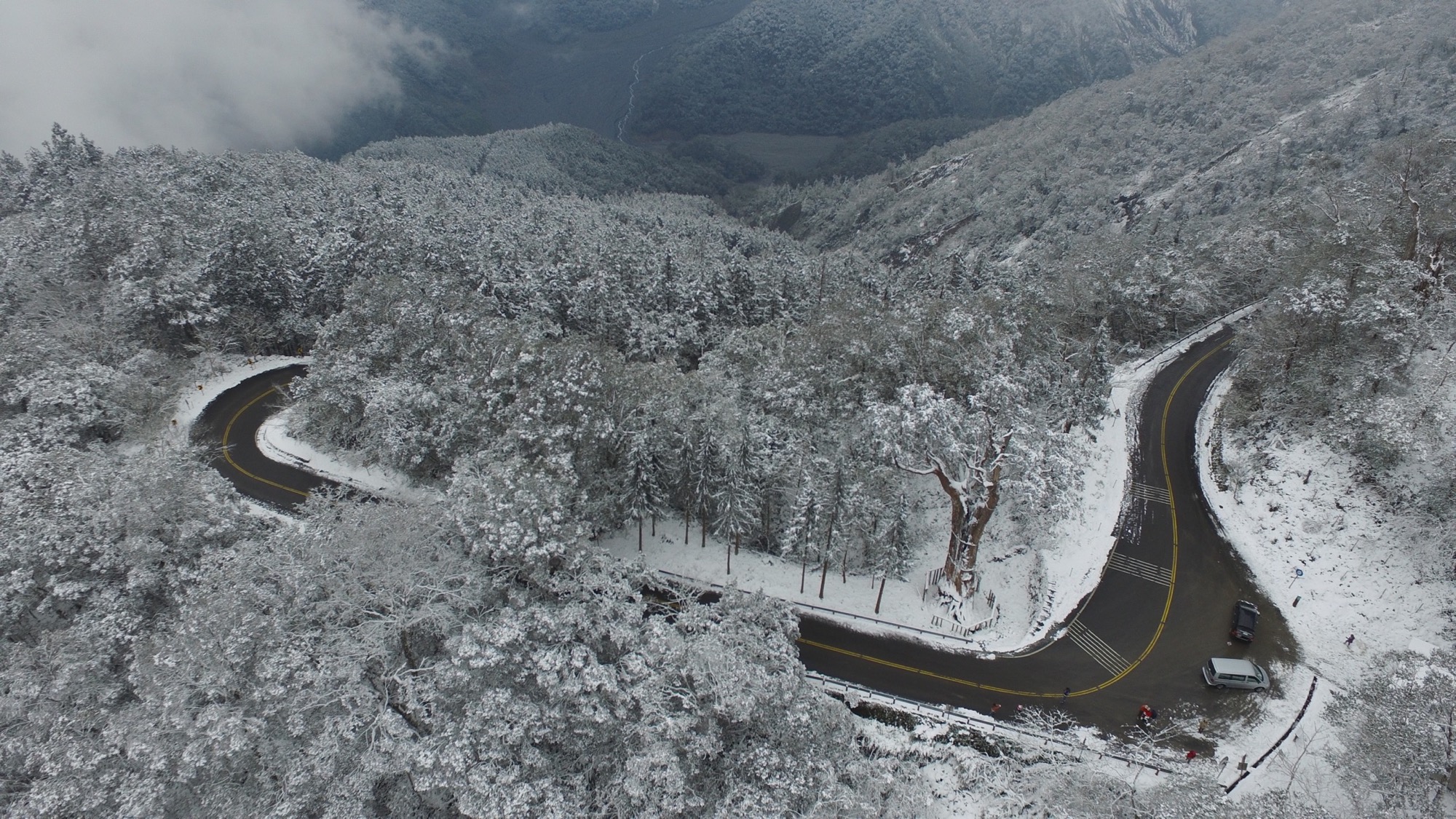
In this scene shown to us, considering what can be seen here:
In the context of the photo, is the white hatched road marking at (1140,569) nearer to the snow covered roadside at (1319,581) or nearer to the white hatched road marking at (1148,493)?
the snow covered roadside at (1319,581)

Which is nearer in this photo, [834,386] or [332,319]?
[834,386]

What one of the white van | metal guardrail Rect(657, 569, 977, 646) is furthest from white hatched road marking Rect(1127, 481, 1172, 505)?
metal guardrail Rect(657, 569, 977, 646)

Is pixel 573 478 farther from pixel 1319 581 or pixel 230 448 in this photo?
pixel 1319 581

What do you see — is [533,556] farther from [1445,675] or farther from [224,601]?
[1445,675]

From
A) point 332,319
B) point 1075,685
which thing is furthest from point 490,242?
point 1075,685

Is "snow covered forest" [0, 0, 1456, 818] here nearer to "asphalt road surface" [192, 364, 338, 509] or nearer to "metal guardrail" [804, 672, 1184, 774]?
"metal guardrail" [804, 672, 1184, 774]

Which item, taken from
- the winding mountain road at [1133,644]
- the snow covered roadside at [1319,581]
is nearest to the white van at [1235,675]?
the winding mountain road at [1133,644]
